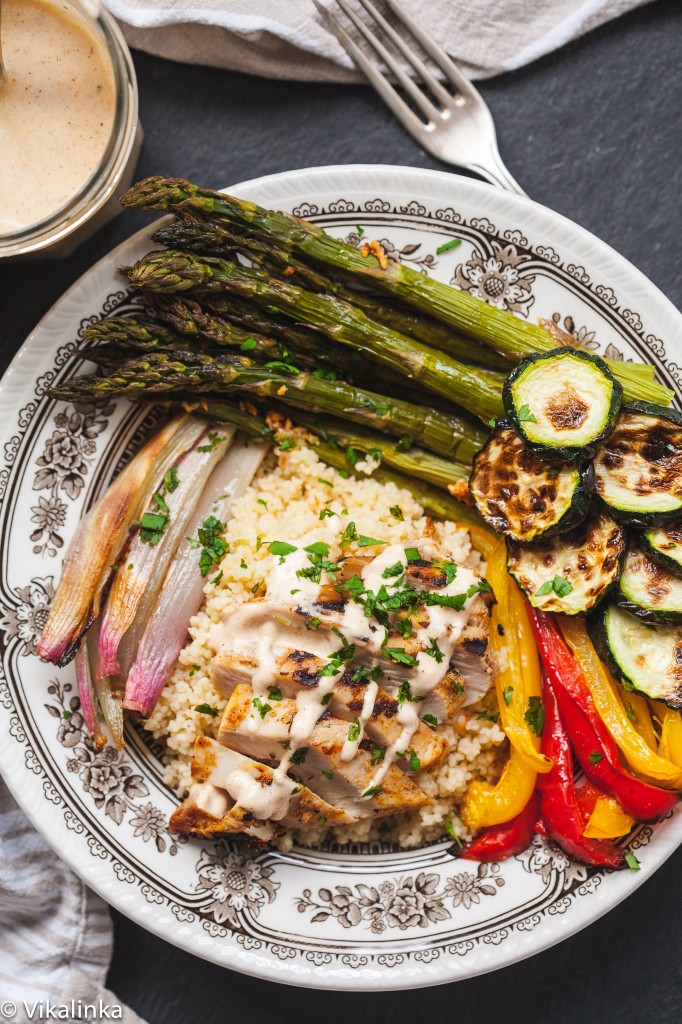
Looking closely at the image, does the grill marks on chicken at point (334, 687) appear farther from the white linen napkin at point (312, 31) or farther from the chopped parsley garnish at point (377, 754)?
the white linen napkin at point (312, 31)

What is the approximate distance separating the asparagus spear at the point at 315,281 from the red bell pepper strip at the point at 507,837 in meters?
2.15

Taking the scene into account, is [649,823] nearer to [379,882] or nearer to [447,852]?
[447,852]

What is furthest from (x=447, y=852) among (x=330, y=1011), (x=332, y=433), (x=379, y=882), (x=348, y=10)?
(x=348, y=10)

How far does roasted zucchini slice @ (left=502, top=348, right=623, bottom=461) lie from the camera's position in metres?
3.48

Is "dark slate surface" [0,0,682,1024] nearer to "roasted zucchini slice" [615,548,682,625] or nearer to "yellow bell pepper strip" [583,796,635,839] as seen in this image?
"yellow bell pepper strip" [583,796,635,839]

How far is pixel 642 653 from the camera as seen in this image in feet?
12.0

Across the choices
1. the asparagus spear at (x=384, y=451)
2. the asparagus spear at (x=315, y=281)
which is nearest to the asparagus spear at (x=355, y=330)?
the asparagus spear at (x=315, y=281)

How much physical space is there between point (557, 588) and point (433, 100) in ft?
8.78

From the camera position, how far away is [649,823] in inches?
149

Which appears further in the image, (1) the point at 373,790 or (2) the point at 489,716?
(2) the point at 489,716

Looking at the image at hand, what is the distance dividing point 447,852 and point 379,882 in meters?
0.36

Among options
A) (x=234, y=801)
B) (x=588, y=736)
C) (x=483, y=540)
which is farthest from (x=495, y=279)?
(x=234, y=801)

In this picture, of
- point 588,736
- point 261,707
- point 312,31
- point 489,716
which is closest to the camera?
point 261,707

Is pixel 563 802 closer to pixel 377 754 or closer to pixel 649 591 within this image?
pixel 377 754
